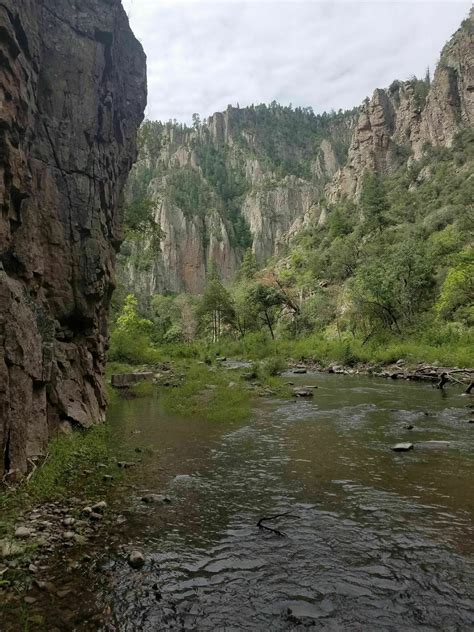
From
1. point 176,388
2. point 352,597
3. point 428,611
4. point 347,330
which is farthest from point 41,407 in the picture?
point 347,330

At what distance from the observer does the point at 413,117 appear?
110 metres

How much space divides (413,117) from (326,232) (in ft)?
128

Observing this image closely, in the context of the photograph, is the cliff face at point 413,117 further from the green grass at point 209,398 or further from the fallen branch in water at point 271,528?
the fallen branch in water at point 271,528

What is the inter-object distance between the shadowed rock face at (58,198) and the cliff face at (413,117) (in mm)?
93284

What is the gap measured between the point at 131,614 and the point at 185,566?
121 centimetres

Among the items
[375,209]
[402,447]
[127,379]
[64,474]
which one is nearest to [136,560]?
[64,474]

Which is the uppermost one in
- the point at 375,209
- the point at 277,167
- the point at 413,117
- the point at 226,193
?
the point at 277,167

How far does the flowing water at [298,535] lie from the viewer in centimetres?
541

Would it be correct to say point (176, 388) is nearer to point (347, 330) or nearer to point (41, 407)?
point (41, 407)

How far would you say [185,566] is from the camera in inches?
251

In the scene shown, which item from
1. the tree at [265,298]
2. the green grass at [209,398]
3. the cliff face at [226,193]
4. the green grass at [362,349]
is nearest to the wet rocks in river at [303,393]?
the green grass at [209,398]

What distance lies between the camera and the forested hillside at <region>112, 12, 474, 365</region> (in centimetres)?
4050

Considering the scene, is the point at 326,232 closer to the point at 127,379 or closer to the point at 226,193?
the point at 127,379

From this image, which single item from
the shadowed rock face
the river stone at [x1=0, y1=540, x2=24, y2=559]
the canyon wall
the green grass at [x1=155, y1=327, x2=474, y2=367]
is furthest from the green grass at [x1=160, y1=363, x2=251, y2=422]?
the canyon wall
